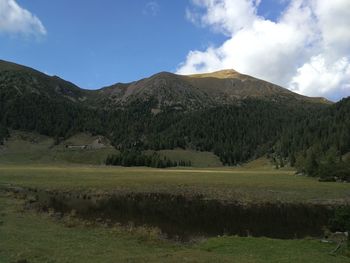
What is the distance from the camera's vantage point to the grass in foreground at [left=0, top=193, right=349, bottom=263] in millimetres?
22078

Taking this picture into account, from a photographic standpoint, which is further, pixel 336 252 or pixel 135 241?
pixel 135 241

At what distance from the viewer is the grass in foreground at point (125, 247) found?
22078 mm

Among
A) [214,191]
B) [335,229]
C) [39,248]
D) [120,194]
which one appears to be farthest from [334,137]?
[39,248]

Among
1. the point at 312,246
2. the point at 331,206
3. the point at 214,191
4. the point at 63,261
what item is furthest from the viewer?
the point at 214,191

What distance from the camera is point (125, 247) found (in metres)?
25.4

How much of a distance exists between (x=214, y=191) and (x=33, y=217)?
121ft

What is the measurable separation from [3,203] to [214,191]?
113ft

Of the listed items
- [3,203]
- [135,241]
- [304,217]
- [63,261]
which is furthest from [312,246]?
[3,203]

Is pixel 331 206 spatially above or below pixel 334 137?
below

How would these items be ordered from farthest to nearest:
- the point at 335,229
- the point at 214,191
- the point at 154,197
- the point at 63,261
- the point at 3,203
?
the point at 214,191, the point at 154,197, the point at 3,203, the point at 335,229, the point at 63,261

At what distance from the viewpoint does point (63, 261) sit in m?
20.8

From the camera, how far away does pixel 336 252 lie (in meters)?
24.7

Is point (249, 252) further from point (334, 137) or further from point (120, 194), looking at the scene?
point (334, 137)

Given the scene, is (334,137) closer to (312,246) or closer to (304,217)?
(304,217)
